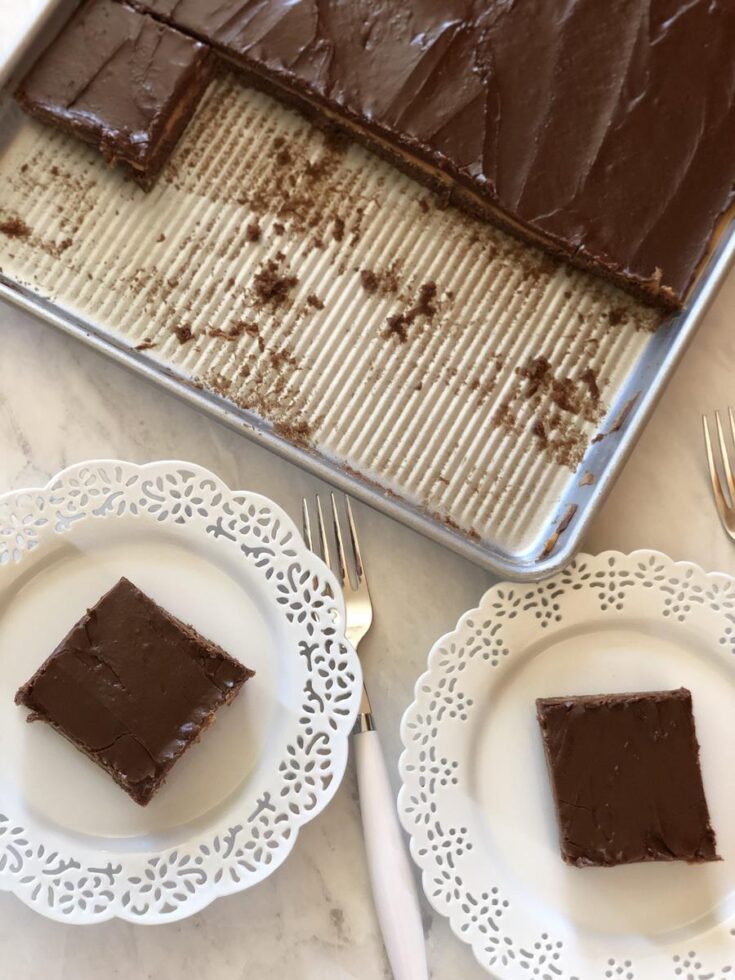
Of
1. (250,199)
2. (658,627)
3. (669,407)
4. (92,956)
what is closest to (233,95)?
(250,199)

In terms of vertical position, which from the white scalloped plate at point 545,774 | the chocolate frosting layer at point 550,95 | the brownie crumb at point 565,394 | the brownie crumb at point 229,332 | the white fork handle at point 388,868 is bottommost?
the white fork handle at point 388,868

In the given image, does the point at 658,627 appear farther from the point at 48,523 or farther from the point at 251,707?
the point at 48,523

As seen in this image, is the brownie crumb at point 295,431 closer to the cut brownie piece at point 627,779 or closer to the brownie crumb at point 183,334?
the brownie crumb at point 183,334

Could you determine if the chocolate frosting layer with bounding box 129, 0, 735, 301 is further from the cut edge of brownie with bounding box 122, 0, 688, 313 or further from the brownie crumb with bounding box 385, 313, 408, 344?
the brownie crumb with bounding box 385, 313, 408, 344

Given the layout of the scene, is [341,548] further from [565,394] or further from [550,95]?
[550,95]

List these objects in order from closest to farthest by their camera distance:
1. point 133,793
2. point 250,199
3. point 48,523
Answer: point 133,793 → point 48,523 → point 250,199

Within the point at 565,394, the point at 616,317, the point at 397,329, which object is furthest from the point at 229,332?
the point at 616,317

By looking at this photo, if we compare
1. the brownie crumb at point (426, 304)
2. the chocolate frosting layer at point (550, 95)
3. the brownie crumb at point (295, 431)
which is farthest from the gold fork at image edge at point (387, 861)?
the chocolate frosting layer at point (550, 95)
